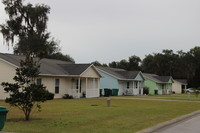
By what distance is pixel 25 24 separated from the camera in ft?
180

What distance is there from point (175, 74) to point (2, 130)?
97803 millimetres

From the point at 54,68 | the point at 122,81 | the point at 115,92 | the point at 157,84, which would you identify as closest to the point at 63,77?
the point at 54,68

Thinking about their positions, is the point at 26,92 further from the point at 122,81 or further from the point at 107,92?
the point at 122,81

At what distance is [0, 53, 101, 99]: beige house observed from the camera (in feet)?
106

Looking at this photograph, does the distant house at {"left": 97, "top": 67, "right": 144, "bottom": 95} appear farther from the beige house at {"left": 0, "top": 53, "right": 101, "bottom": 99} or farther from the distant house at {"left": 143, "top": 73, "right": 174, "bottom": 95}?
the distant house at {"left": 143, "top": 73, "right": 174, "bottom": 95}

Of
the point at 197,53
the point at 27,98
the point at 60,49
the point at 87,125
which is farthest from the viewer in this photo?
the point at 197,53

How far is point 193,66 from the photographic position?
339ft

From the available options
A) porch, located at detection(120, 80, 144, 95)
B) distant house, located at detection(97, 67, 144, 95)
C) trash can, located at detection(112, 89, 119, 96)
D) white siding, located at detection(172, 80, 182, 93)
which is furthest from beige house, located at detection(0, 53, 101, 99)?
white siding, located at detection(172, 80, 182, 93)

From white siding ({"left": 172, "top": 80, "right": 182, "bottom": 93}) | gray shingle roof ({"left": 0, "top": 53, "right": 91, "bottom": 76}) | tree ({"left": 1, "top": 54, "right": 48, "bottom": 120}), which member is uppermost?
gray shingle roof ({"left": 0, "top": 53, "right": 91, "bottom": 76})

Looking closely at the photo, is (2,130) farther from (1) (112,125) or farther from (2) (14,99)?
(1) (112,125)

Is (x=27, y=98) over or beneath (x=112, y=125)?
over

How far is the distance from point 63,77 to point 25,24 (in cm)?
2008

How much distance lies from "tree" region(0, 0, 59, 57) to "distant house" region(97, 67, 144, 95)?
39.1 feet

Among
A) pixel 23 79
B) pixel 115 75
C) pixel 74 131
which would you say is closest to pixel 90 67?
pixel 115 75
